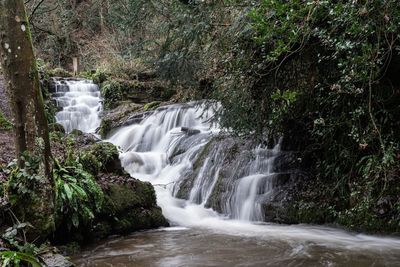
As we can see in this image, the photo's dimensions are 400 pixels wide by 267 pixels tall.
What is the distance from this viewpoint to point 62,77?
18.8m

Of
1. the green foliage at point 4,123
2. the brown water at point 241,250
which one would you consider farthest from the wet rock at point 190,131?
the brown water at point 241,250

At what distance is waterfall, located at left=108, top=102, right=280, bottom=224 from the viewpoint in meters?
8.38

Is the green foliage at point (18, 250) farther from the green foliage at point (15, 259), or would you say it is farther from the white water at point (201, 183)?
the white water at point (201, 183)

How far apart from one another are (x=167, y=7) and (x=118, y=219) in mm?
4049

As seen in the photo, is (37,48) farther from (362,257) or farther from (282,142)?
(362,257)

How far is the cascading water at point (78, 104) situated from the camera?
1619 cm

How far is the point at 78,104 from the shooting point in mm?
17109

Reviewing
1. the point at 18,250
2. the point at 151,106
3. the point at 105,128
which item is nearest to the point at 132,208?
the point at 18,250

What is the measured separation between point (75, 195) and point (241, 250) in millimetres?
2513

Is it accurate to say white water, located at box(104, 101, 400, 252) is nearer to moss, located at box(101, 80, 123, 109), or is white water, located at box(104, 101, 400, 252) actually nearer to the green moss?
the green moss

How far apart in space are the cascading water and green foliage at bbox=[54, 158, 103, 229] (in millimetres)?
9225

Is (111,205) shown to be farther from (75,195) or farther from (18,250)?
(18,250)

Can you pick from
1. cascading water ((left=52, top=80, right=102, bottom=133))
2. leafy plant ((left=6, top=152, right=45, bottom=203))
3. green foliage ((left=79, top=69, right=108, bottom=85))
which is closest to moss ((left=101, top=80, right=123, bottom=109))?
cascading water ((left=52, top=80, right=102, bottom=133))

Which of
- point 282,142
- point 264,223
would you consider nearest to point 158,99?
point 282,142
